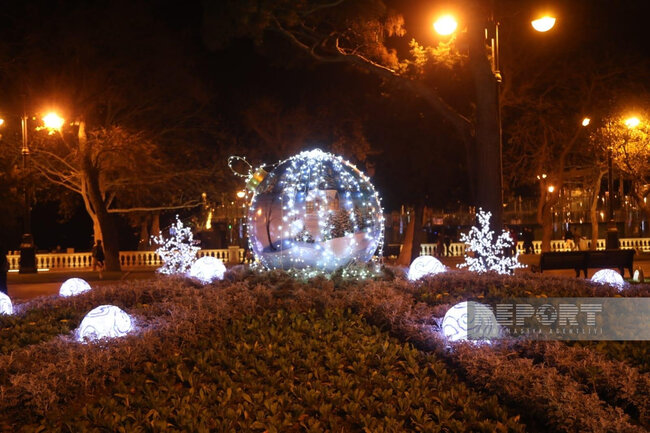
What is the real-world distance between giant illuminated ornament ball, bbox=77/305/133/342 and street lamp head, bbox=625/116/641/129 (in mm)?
23582

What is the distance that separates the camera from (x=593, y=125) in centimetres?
2977

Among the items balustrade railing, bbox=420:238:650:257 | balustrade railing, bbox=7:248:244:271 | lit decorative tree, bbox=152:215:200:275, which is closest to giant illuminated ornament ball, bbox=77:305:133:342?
lit decorative tree, bbox=152:215:200:275

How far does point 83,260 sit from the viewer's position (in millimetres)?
34094

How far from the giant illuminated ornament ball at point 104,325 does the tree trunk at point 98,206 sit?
21215 mm

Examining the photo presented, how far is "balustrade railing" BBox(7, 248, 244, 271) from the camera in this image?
33.6 meters

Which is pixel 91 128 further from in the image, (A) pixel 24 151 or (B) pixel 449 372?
(B) pixel 449 372

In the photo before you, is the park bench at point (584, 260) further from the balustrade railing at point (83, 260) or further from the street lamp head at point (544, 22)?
the balustrade railing at point (83, 260)

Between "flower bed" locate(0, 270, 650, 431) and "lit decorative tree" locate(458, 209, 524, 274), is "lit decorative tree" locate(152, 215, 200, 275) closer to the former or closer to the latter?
"lit decorative tree" locate(458, 209, 524, 274)

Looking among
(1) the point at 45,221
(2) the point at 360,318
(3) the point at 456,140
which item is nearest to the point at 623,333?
(2) the point at 360,318

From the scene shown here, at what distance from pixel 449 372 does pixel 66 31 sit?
2291cm

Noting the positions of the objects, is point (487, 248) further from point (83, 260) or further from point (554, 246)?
point (554, 246)

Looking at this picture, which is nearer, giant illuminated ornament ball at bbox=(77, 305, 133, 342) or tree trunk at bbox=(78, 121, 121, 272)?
giant illuminated ornament ball at bbox=(77, 305, 133, 342)

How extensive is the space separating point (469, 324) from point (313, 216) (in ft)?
13.9

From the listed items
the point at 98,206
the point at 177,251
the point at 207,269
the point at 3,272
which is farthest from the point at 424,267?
the point at 98,206
